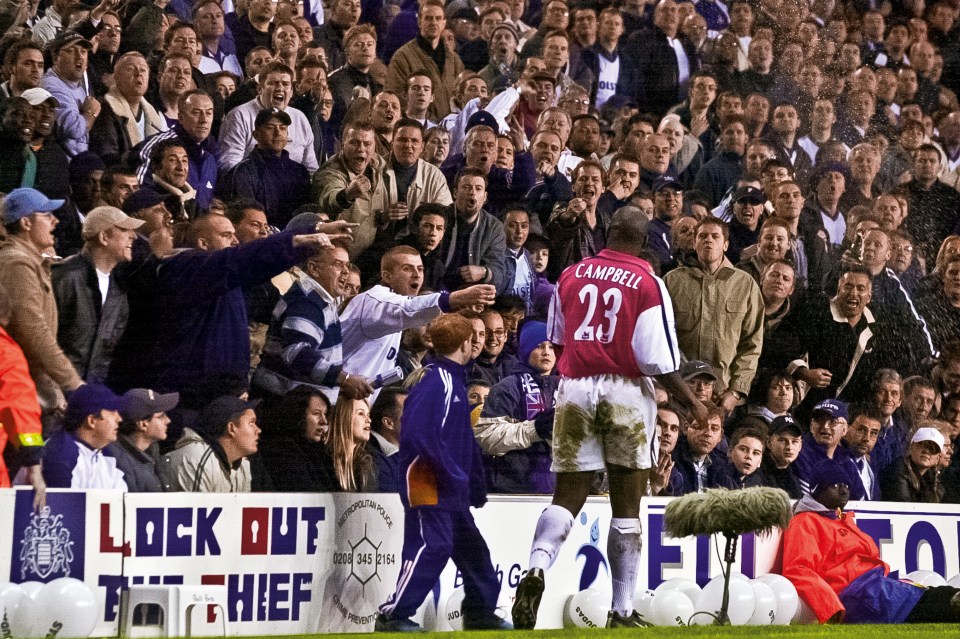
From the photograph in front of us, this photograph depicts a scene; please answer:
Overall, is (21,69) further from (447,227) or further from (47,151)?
(447,227)

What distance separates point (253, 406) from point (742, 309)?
3.00m

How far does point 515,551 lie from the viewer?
6.21 m

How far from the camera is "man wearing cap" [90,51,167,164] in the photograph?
560cm

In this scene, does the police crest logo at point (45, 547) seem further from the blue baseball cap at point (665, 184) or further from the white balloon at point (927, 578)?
the white balloon at point (927, 578)

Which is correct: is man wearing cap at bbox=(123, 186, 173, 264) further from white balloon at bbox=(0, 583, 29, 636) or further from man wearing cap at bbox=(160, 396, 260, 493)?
white balloon at bbox=(0, 583, 29, 636)

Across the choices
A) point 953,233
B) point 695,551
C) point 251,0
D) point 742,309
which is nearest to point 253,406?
point 251,0

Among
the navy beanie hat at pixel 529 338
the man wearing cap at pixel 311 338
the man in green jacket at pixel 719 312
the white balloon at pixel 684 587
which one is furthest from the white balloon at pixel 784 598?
the man wearing cap at pixel 311 338

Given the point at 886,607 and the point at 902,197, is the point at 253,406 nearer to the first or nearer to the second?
the point at 886,607

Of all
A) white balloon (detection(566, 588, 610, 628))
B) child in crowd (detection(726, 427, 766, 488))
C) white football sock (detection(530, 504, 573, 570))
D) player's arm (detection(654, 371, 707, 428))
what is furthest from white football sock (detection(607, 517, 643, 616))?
child in crowd (detection(726, 427, 766, 488))

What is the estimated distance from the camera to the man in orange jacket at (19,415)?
5004mm

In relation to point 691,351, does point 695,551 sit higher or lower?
lower

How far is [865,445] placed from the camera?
Answer: 25.2 feet

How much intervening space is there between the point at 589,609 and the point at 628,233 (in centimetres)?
171

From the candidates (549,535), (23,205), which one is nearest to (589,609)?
(549,535)
